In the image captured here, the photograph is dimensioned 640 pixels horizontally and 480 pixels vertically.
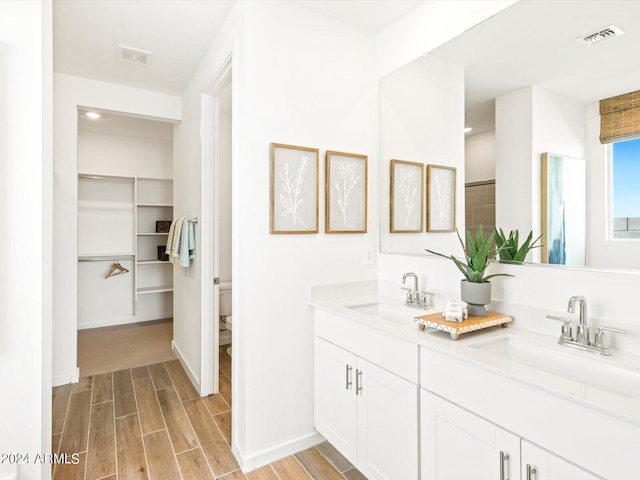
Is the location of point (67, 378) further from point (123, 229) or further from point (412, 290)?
point (412, 290)

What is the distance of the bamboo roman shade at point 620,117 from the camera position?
122 centimetres

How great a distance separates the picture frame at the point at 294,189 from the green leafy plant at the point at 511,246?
3.08 feet

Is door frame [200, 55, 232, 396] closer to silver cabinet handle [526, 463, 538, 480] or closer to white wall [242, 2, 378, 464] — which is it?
white wall [242, 2, 378, 464]

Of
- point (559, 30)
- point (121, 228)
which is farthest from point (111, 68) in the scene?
point (559, 30)

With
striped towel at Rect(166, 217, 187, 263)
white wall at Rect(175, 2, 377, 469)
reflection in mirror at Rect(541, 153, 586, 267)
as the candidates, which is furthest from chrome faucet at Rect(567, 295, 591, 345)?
striped towel at Rect(166, 217, 187, 263)

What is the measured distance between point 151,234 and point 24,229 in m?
3.28

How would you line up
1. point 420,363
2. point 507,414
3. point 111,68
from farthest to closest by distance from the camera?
1. point 111,68
2. point 420,363
3. point 507,414

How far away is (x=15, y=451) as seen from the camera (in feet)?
4.87

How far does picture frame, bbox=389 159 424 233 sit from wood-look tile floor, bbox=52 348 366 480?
1.38 m

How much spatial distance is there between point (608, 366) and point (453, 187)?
1.03 m

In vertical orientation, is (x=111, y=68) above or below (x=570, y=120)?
above

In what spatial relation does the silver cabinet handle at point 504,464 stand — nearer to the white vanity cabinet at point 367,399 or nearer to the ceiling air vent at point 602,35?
the white vanity cabinet at point 367,399

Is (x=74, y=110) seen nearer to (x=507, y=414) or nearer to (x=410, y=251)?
(x=410, y=251)

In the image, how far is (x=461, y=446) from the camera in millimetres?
1203
